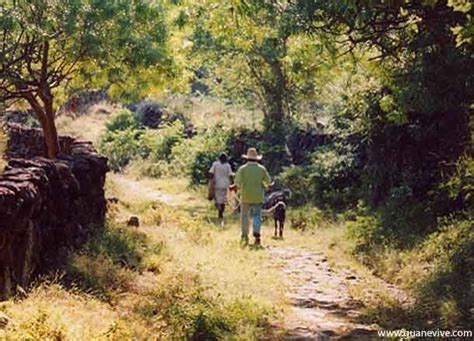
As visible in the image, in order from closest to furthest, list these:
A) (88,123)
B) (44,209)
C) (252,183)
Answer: (44,209), (252,183), (88,123)

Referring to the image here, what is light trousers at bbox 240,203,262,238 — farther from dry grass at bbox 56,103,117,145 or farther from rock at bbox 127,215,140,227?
dry grass at bbox 56,103,117,145

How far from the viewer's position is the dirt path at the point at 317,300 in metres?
6.34

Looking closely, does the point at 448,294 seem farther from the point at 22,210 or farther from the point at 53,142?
the point at 53,142

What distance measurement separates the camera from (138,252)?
8969 millimetres

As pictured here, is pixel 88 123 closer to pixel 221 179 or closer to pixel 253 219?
pixel 221 179

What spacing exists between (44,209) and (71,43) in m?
4.65

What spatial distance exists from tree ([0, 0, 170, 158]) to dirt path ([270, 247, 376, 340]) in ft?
14.4

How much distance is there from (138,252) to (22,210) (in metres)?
3.01

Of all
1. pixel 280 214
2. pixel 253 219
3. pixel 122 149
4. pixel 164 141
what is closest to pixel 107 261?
pixel 253 219

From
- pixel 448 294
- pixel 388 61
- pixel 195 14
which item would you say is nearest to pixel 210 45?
pixel 195 14

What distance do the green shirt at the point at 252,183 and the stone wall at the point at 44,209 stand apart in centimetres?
268

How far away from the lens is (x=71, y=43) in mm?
10922

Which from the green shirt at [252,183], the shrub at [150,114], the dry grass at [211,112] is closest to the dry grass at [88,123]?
the shrub at [150,114]

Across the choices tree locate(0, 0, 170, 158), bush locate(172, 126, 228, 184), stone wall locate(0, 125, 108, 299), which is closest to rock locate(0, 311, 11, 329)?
stone wall locate(0, 125, 108, 299)
